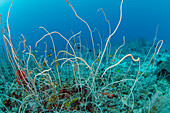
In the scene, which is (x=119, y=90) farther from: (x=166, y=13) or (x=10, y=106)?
(x=166, y=13)

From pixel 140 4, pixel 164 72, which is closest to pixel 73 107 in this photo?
pixel 164 72

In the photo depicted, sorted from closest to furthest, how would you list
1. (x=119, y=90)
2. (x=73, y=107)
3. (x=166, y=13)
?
(x=73, y=107), (x=119, y=90), (x=166, y=13)

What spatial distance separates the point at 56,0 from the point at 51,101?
74.3 metres

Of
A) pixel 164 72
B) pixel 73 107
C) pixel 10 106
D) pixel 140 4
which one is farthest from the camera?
pixel 140 4

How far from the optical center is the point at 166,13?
84812mm

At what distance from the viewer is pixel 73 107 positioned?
5.78 ft

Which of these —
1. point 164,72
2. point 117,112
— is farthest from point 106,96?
point 164,72

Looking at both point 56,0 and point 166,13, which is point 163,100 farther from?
point 166,13

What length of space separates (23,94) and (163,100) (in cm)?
221

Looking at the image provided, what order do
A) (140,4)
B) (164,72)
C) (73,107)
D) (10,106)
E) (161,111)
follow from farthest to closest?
(140,4)
(164,72)
(10,106)
(73,107)
(161,111)

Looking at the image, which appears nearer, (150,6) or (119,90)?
(119,90)

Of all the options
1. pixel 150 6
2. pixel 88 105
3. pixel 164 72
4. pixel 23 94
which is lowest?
pixel 23 94

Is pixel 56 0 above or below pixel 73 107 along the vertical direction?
above

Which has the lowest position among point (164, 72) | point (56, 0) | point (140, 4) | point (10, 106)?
point (10, 106)
